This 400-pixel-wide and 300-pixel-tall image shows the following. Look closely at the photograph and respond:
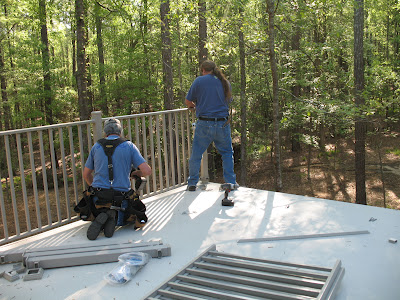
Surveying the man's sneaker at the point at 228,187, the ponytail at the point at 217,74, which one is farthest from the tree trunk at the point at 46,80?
the man's sneaker at the point at 228,187

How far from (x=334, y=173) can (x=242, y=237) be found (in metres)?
14.7

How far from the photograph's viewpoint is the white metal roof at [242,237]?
2723mm

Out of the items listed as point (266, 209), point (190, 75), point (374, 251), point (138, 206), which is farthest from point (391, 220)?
point (190, 75)

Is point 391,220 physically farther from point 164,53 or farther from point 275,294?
point 164,53

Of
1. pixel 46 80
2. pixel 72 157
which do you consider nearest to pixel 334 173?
pixel 46 80

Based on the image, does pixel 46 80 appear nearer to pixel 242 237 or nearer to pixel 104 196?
pixel 104 196

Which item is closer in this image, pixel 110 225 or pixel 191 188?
pixel 110 225

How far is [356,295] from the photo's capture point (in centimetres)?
254

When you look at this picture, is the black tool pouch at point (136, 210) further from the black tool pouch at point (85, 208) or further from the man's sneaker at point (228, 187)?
the man's sneaker at point (228, 187)

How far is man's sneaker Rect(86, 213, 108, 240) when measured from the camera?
3.54 metres

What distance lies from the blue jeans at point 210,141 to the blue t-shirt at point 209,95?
12cm

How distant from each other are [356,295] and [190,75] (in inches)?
544

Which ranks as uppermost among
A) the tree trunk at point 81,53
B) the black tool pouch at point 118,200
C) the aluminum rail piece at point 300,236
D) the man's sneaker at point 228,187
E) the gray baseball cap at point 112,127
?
the tree trunk at point 81,53

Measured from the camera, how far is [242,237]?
3.57 meters
